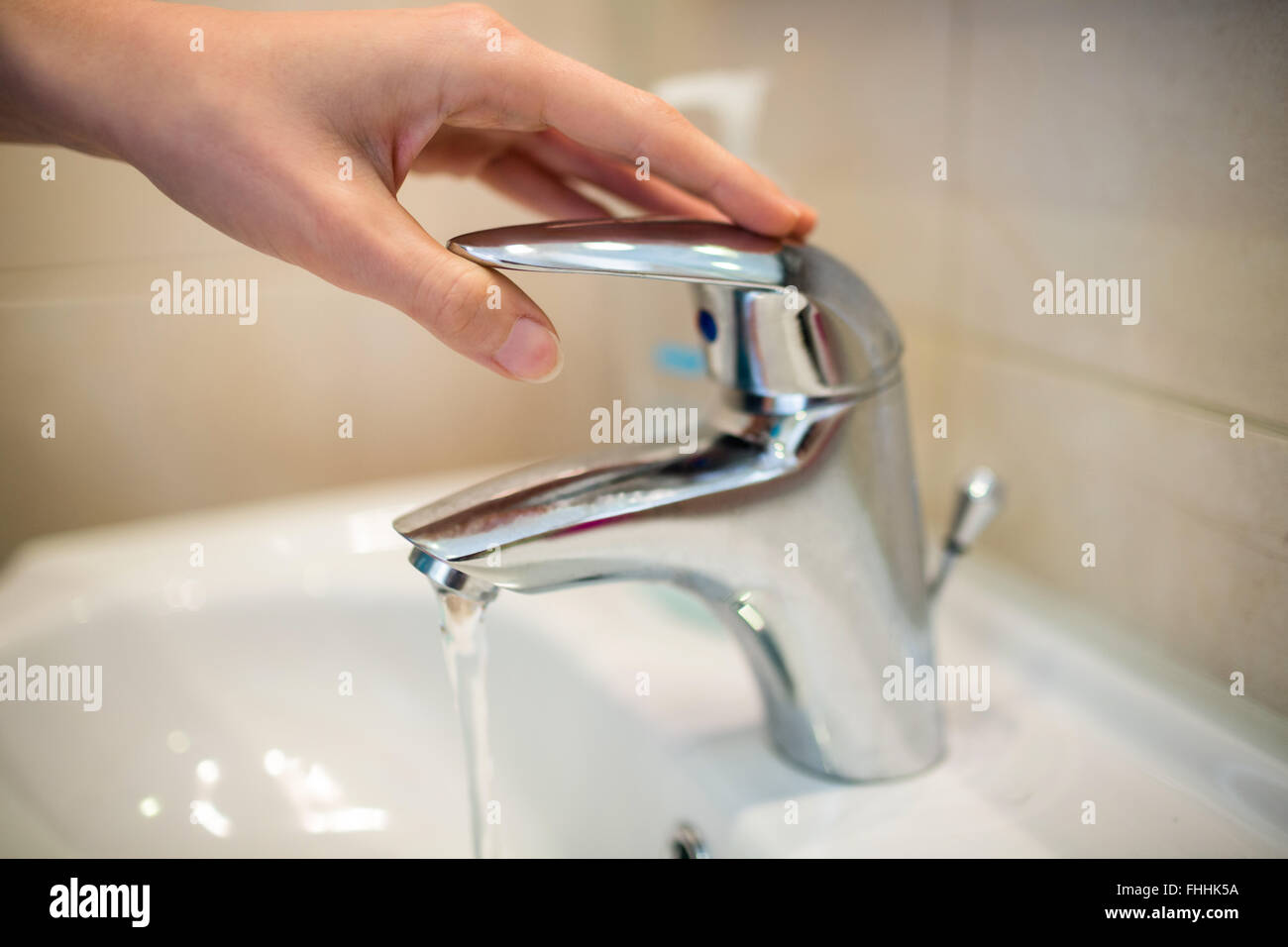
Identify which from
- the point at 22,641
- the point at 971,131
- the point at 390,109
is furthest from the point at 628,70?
the point at 22,641

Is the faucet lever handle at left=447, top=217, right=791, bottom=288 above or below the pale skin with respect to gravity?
below

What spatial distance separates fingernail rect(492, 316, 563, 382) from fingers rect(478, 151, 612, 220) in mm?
124

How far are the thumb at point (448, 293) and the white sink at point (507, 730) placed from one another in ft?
0.59

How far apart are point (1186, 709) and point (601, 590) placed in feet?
0.87

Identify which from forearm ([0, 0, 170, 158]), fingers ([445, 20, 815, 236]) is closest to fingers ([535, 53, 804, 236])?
fingers ([445, 20, 815, 236])

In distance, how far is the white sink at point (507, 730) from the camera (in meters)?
0.35

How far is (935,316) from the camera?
490 millimetres

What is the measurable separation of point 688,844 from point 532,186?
259mm

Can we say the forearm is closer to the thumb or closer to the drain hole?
the thumb

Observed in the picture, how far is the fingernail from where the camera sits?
29 cm

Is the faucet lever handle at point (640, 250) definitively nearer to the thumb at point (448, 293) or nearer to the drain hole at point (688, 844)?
the thumb at point (448, 293)

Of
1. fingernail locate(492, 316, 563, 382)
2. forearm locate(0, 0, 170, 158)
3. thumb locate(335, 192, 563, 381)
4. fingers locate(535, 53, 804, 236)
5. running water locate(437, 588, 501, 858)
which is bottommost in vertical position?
running water locate(437, 588, 501, 858)

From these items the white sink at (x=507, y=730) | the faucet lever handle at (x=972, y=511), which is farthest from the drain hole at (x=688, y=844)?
the faucet lever handle at (x=972, y=511)
